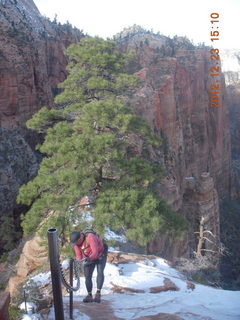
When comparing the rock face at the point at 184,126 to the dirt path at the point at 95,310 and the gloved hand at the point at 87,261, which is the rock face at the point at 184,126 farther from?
the gloved hand at the point at 87,261

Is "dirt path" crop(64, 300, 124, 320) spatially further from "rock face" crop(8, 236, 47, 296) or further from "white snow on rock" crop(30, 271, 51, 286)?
"rock face" crop(8, 236, 47, 296)

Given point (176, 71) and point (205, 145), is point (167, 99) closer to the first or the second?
point (176, 71)

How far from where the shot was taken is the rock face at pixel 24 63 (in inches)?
845

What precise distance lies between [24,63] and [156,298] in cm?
2066

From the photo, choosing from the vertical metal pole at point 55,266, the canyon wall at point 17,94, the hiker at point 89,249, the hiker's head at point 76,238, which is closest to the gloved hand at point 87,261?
the hiker at point 89,249

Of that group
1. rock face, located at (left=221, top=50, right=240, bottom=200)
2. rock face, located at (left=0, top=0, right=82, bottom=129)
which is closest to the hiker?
Result: rock face, located at (left=0, top=0, right=82, bottom=129)

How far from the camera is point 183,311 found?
212 inches

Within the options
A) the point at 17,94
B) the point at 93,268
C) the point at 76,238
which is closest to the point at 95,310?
the point at 93,268

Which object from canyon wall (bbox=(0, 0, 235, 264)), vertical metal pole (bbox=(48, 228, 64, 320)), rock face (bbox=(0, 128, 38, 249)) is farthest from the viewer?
canyon wall (bbox=(0, 0, 235, 264))

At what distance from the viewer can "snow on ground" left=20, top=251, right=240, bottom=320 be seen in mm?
5285

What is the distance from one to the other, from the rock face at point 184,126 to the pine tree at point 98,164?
616 centimetres

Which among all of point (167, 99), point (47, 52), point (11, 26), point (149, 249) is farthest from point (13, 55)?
point (149, 249)

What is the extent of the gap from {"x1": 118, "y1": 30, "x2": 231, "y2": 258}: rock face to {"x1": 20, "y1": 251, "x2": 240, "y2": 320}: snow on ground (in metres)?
5.89

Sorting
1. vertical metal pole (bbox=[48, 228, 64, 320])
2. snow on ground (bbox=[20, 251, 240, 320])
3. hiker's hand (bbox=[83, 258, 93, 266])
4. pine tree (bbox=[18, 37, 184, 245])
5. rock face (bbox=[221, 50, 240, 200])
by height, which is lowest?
snow on ground (bbox=[20, 251, 240, 320])
